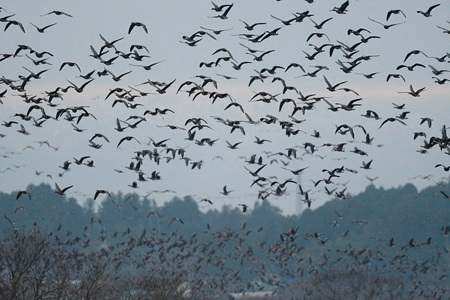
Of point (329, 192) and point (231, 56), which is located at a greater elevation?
point (231, 56)

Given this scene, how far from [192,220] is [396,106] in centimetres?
14664

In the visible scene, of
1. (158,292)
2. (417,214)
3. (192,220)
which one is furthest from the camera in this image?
(192,220)

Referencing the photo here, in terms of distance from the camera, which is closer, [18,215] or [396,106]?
[396,106]

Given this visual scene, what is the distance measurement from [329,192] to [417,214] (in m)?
91.3

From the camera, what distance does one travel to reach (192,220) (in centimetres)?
18462

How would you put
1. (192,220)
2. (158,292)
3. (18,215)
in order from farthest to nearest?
(192,220) < (18,215) < (158,292)

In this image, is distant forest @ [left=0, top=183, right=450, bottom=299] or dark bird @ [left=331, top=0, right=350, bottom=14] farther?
distant forest @ [left=0, top=183, right=450, bottom=299]

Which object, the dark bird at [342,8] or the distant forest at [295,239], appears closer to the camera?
the dark bird at [342,8]

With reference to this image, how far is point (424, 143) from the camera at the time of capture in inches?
1545

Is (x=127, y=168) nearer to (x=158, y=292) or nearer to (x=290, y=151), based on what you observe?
(x=290, y=151)

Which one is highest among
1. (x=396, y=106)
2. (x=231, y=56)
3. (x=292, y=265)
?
(x=231, y=56)

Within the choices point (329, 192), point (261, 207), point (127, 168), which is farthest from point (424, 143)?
point (261, 207)

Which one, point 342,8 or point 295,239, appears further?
point 295,239

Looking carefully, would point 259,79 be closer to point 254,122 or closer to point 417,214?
point 254,122
